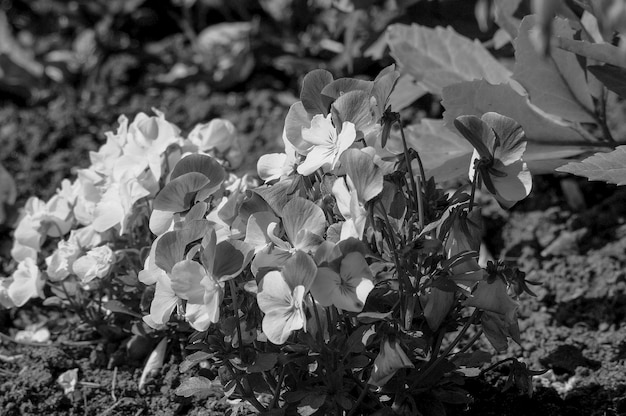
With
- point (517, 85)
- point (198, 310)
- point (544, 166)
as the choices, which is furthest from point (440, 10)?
point (198, 310)

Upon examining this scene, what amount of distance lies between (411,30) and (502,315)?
1316 millimetres

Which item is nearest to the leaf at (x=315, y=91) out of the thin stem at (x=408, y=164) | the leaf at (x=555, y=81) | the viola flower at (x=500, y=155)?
the thin stem at (x=408, y=164)

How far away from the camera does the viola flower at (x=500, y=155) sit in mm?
1324

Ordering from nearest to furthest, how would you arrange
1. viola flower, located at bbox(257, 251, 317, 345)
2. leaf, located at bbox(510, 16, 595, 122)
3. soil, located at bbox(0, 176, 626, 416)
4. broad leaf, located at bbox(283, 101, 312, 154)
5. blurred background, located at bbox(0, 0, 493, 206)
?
viola flower, located at bbox(257, 251, 317, 345) < broad leaf, located at bbox(283, 101, 312, 154) < soil, located at bbox(0, 176, 626, 416) < leaf, located at bbox(510, 16, 595, 122) < blurred background, located at bbox(0, 0, 493, 206)

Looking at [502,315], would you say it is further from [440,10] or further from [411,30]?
[440,10]

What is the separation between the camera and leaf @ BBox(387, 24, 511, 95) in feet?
7.84

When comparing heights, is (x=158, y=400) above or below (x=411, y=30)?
below

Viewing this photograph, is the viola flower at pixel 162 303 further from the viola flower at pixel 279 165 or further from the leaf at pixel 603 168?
the leaf at pixel 603 168

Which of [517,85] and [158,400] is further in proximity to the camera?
[517,85]

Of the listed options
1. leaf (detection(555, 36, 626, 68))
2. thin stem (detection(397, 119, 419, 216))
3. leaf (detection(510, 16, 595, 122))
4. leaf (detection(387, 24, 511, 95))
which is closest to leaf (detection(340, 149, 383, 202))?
thin stem (detection(397, 119, 419, 216))

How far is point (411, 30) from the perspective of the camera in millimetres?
2510

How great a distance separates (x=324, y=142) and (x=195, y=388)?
1.66 ft

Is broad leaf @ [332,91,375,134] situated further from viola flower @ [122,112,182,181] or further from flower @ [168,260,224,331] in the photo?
viola flower @ [122,112,182,181]

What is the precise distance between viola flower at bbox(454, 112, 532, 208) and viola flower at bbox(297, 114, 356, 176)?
0.61ft
